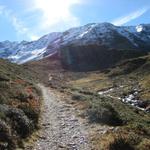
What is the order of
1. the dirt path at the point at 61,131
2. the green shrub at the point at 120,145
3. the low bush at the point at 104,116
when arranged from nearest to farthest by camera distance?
1. the green shrub at the point at 120,145
2. the dirt path at the point at 61,131
3. the low bush at the point at 104,116

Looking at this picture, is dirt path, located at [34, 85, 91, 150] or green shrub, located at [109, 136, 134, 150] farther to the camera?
dirt path, located at [34, 85, 91, 150]

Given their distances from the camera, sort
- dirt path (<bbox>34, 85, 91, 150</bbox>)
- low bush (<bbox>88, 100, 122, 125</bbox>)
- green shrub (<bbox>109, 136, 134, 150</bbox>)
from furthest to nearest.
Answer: low bush (<bbox>88, 100, 122, 125</bbox>)
dirt path (<bbox>34, 85, 91, 150</bbox>)
green shrub (<bbox>109, 136, 134, 150</bbox>)

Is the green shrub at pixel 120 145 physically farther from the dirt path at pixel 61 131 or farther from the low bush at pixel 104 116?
the low bush at pixel 104 116

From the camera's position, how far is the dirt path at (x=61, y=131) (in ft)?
67.8

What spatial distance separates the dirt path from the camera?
20672mm

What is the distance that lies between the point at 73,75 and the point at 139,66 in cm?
3096

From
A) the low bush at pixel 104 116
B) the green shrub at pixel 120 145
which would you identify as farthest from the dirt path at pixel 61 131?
the green shrub at pixel 120 145

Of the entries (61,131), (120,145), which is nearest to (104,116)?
(61,131)

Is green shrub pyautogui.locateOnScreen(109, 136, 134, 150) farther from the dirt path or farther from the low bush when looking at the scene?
the low bush

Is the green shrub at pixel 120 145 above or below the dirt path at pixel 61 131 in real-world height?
below

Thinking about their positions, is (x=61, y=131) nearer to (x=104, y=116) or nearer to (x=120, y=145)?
(x=104, y=116)

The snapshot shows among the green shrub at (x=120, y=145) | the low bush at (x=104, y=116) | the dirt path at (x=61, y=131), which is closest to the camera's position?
the green shrub at (x=120, y=145)

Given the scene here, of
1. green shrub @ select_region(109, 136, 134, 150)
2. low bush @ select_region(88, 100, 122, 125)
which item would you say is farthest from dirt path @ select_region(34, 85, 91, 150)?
green shrub @ select_region(109, 136, 134, 150)

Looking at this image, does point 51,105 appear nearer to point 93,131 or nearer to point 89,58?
point 93,131
